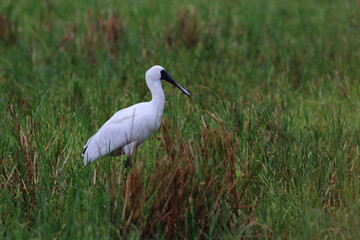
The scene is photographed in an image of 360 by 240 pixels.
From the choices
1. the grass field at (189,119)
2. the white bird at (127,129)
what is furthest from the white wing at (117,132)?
the grass field at (189,119)

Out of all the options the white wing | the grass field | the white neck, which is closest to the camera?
the grass field

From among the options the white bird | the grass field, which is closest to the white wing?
the white bird

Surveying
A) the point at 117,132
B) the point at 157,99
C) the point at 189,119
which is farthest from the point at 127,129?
the point at 189,119

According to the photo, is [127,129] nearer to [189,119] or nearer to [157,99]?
[157,99]

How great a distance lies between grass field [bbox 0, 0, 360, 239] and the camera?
11.9ft

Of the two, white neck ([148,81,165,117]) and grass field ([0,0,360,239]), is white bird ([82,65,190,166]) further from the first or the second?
grass field ([0,0,360,239])

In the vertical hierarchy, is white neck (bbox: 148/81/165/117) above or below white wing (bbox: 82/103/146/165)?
above

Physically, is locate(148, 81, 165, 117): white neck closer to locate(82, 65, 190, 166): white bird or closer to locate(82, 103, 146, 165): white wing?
locate(82, 65, 190, 166): white bird

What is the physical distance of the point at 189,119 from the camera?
5168 millimetres

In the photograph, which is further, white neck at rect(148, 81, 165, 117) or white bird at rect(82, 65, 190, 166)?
white neck at rect(148, 81, 165, 117)

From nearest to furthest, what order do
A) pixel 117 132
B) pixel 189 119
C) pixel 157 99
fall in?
pixel 117 132 < pixel 157 99 < pixel 189 119

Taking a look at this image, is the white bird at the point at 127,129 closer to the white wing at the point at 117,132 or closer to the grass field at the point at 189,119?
the white wing at the point at 117,132

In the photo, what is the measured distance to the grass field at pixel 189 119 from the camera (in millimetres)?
3627

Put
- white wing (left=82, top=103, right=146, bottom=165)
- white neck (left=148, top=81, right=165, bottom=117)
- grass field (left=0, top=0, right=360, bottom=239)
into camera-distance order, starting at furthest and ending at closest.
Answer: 1. white neck (left=148, top=81, right=165, bottom=117)
2. white wing (left=82, top=103, right=146, bottom=165)
3. grass field (left=0, top=0, right=360, bottom=239)
